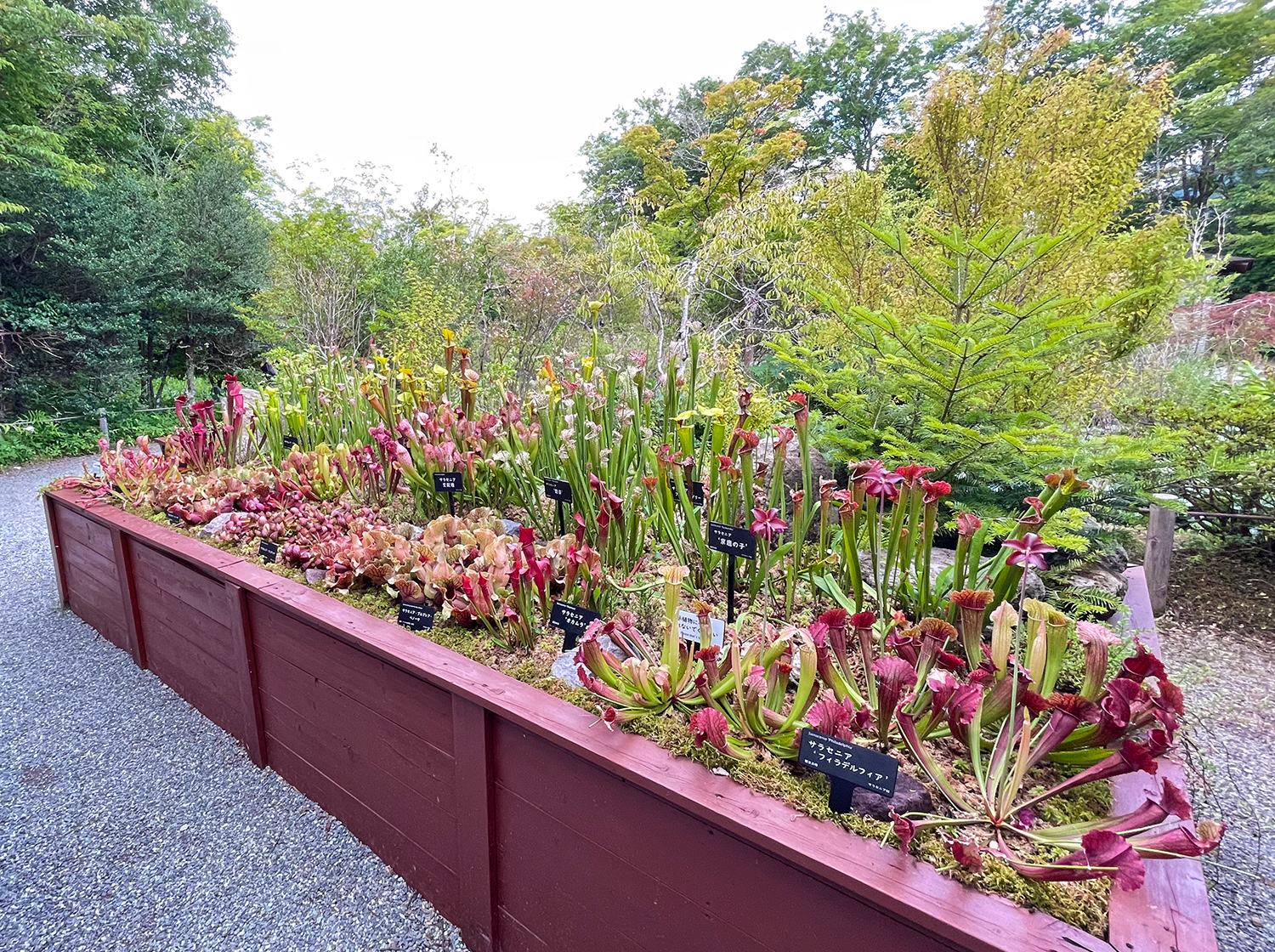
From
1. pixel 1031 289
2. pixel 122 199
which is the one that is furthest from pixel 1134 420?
pixel 122 199

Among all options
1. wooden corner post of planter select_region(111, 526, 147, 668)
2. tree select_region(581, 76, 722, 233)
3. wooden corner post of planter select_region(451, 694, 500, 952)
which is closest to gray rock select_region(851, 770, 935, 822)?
wooden corner post of planter select_region(451, 694, 500, 952)

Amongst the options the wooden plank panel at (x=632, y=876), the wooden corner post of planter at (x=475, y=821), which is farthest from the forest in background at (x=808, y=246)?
the wooden corner post of planter at (x=475, y=821)

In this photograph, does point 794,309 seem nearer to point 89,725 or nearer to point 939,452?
point 939,452

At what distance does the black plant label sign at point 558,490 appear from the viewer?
1.71 metres

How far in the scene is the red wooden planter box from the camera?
2.42 ft

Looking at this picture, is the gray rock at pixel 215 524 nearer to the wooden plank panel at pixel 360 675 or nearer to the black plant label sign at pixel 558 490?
the wooden plank panel at pixel 360 675

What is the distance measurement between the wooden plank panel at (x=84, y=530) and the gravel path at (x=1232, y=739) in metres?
3.65

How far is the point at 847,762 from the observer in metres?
0.84

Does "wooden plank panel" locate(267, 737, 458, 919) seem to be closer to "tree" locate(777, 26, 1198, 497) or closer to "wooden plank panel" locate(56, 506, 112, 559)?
"wooden plank panel" locate(56, 506, 112, 559)

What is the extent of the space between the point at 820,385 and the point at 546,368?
0.98 metres

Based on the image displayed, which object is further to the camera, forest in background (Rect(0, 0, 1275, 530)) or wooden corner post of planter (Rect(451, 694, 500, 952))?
forest in background (Rect(0, 0, 1275, 530))

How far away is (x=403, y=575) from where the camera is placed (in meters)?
1.64

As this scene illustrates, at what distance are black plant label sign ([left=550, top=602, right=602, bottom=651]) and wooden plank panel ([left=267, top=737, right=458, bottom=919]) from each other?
0.63 meters

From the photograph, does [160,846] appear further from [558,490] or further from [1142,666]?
[1142,666]
